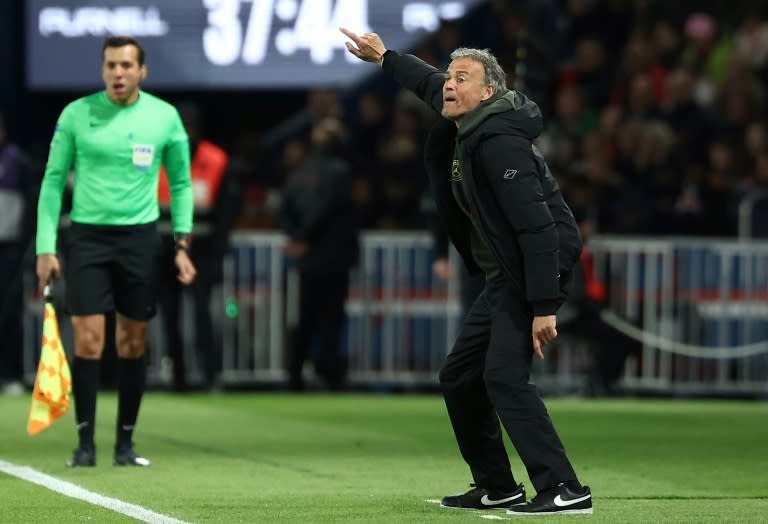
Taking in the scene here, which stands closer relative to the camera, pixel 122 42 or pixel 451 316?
pixel 122 42

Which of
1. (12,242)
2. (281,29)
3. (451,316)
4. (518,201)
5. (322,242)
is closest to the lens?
(518,201)

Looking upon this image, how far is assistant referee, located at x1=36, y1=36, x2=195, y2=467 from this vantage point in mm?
10258

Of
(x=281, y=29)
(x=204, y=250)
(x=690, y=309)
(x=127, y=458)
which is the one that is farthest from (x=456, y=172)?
(x=281, y=29)

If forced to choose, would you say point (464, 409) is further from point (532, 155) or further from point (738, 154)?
point (738, 154)

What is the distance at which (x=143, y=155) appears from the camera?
10.4 meters

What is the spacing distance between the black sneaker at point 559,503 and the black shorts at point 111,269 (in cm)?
318

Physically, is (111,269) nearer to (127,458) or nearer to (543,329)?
(127,458)

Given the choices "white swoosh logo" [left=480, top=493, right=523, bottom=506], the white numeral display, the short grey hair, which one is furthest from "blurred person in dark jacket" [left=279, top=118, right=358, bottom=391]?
the short grey hair

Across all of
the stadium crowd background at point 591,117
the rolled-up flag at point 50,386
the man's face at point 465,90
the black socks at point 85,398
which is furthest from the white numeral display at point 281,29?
the man's face at point 465,90

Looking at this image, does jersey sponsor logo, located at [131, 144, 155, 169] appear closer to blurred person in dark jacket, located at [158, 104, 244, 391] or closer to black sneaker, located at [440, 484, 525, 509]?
black sneaker, located at [440, 484, 525, 509]

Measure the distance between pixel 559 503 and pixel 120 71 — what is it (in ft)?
12.4

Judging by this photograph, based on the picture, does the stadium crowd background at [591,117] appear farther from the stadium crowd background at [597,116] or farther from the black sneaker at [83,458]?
the black sneaker at [83,458]

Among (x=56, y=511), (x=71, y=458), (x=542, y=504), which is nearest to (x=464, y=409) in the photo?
(x=542, y=504)

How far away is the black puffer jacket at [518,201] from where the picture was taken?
7.89 metres
